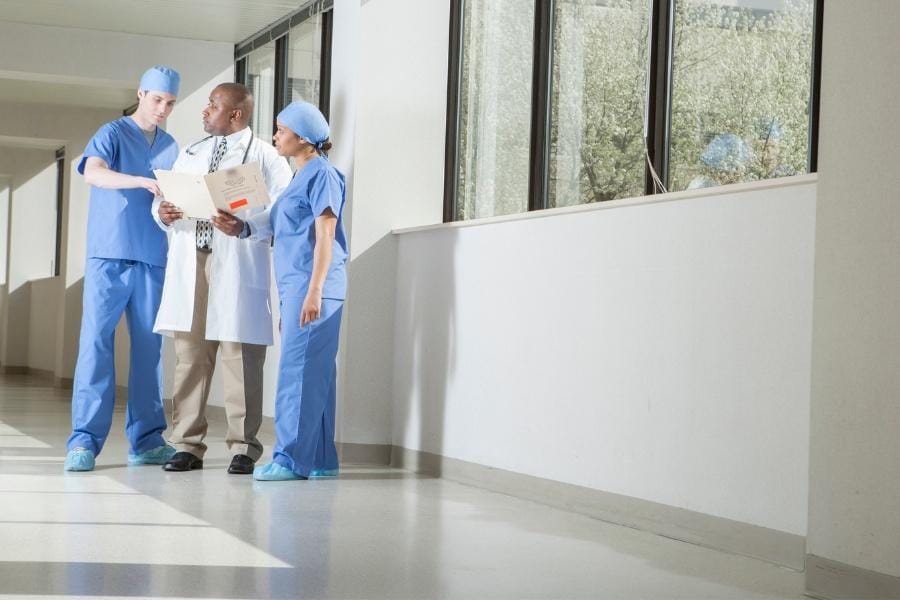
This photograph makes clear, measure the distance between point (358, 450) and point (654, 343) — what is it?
2.14m

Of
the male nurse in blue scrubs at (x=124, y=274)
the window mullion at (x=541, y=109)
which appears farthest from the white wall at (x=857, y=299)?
the male nurse in blue scrubs at (x=124, y=274)

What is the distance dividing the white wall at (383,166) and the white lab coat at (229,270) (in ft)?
2.26

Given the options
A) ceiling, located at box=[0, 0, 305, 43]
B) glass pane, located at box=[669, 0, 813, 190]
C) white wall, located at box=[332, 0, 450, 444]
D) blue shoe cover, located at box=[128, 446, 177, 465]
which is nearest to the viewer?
glass pane, located at box=[669, 0, 813, 190]

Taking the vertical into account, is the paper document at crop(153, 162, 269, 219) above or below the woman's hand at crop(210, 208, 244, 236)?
above

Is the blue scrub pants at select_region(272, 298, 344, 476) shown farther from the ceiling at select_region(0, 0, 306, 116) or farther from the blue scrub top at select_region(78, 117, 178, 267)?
the ceiling at select_region(0, 0, 306, 116)

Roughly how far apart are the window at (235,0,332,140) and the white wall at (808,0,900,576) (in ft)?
→ 13.8

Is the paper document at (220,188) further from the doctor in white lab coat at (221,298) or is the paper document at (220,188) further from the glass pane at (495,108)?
the glass pane at (495,108)

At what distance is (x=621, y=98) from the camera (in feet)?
14.9

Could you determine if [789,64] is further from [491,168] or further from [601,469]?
[491,168]

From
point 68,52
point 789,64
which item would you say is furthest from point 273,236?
point 68,52

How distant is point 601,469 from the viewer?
413cm

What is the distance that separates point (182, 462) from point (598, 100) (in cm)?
211

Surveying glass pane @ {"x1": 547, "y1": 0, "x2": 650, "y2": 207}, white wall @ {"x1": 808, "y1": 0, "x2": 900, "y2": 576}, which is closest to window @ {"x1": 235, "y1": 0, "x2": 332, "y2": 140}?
glass pane @ {"x1": 547, "y1": 0, "x2": 650, "y2": 207}

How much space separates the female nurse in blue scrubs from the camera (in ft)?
15.7
